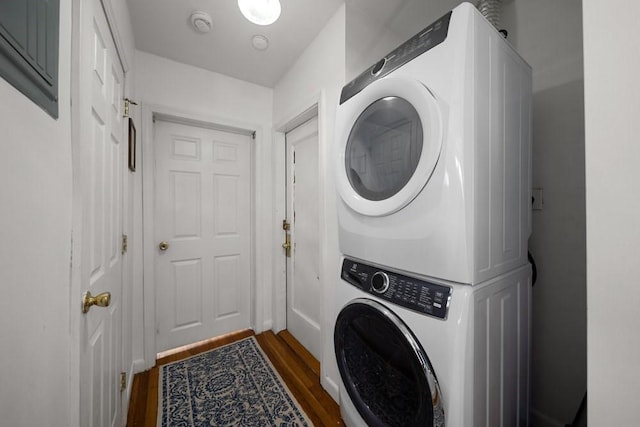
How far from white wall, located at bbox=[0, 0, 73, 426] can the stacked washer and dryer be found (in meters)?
0.88

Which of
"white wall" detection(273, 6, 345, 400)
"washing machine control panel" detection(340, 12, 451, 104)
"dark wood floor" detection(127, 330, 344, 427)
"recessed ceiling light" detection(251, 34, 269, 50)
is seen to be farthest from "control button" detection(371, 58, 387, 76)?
"dark wood floor" detection(127, 330, 344, 427)

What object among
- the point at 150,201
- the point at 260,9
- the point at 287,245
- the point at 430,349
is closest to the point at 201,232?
the point at 150,201

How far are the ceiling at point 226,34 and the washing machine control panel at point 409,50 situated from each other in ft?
2.51

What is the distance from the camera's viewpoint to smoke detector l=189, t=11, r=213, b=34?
1.47 metres

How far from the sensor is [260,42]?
172cm

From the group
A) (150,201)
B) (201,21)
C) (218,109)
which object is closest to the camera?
(201,21)

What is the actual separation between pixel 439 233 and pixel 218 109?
2.13m

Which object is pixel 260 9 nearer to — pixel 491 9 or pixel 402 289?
pixel 491 9

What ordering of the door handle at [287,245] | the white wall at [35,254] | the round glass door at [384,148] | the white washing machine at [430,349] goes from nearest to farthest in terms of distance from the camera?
the white wall at [35,254]
the white washing machine at [430,349]
the round glass door at [384,148]
the door handle at [287,245]

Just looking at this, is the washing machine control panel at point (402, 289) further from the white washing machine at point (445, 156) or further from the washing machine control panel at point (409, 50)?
the washing machine control panel at point (409, 50)

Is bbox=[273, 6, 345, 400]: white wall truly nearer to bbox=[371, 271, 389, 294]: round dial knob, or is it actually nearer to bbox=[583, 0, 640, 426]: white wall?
bbox=[371, 271, 389, 294]: round dial knob

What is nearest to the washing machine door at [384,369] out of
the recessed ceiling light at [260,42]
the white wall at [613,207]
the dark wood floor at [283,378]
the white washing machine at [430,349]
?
the white washing machine at [430,349]

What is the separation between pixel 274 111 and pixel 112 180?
158cm

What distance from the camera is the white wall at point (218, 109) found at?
Answer: 5.98 ft
